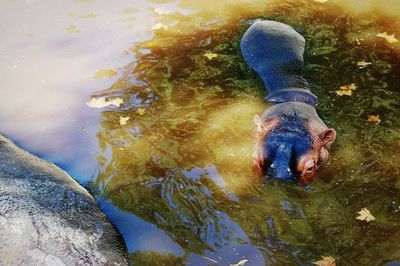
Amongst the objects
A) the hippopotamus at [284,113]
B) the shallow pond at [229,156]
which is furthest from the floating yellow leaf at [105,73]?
the hippopotamus at [284,113]

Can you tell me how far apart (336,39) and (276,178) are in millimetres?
4279

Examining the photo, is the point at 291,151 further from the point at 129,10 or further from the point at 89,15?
the point at 89,15

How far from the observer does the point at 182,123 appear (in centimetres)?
600

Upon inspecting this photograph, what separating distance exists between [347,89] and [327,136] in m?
1.76

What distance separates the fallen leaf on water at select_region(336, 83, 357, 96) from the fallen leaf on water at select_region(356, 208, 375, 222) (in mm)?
2480

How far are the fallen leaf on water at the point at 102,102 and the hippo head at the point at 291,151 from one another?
7.76 feet

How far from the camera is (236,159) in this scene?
536 centimetres

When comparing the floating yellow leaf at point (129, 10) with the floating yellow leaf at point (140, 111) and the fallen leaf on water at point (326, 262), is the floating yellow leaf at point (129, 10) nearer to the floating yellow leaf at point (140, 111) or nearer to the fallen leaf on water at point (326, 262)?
the floating yellow leaf at point (140, 111)

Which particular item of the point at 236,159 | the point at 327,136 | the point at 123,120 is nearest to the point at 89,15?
the point at 123,120

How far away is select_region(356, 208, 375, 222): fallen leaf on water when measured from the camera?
440 centimetres

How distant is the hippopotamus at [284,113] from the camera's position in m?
4.82

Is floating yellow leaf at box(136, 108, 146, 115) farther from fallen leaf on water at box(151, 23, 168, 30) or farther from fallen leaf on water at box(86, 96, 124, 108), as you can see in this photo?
fallen leaf on water at box(151, 23, 168, 30)

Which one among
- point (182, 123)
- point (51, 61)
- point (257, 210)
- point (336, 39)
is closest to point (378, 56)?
point (336, 39)

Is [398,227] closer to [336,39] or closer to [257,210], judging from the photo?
[257,210]
